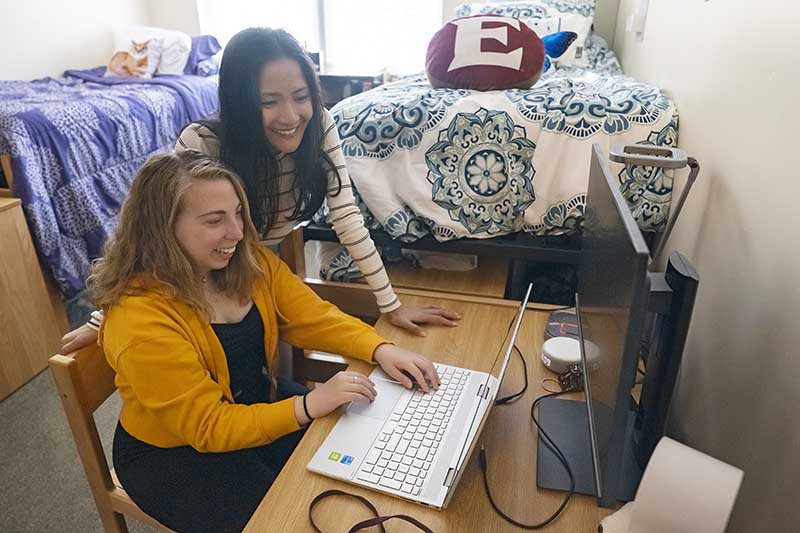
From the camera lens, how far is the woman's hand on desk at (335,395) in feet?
2.79

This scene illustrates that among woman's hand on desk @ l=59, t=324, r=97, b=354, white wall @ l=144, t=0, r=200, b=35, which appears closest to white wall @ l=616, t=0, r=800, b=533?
woman's hand on desk @ l=59, t=324, r=97, b=354

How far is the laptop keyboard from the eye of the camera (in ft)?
2.44

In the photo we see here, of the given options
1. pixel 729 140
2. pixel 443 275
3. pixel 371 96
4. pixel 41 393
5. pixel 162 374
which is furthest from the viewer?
pixel 41 393

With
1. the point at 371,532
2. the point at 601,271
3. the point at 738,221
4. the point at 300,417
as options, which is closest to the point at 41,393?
the point at 300,417

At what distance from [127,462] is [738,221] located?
1092 millimetres

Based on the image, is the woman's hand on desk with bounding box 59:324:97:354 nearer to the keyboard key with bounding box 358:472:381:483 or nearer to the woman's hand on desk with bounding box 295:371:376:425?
the woman's hand on desk with bounding box 295:371:376:425

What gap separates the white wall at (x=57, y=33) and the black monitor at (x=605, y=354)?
3.82m

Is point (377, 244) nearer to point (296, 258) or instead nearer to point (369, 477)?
point (296, 258)

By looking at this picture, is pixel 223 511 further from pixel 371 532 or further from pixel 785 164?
pixel 785 164

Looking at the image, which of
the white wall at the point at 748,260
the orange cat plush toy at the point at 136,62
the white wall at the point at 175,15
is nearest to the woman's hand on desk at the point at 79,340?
the white wall at the point at 748,260

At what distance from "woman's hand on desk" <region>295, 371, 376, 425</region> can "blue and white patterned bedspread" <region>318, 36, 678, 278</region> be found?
577mm

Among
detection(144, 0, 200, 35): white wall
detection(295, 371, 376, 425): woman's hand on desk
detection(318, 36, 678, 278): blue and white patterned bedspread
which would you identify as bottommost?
detection(295, 371, 376, 425): woman's hand on desk

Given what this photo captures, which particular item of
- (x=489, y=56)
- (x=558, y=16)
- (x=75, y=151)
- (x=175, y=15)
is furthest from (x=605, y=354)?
(x=175, y=15)

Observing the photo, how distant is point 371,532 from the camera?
671 millimetres
